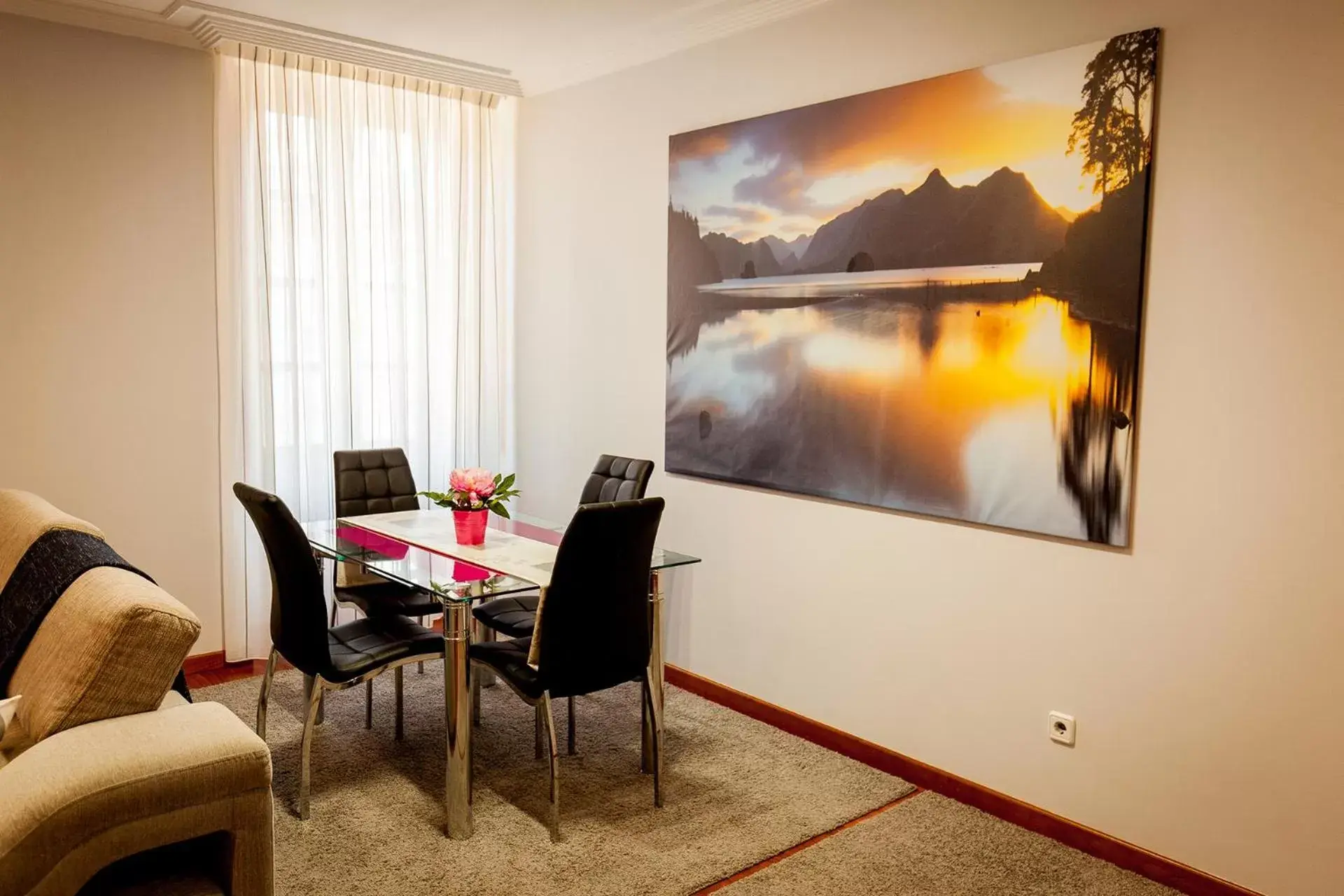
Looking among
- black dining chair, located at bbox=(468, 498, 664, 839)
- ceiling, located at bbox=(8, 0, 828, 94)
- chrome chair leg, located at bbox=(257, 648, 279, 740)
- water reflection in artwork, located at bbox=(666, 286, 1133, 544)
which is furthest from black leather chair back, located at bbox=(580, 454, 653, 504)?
ceiling, located at bbox=(8, 0, 828, 94)

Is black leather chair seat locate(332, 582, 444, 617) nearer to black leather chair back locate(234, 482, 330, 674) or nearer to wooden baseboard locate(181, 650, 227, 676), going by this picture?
black leather chair back locate(234, 482, 330, 674)

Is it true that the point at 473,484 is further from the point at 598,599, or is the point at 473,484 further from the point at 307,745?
the point at 307,745

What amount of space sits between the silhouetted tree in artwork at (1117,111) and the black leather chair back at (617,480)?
5.95 feet

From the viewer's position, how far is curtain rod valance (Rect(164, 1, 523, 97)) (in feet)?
13.4

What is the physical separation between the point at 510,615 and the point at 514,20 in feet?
7.74

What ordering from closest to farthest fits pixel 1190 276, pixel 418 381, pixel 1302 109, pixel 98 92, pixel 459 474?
pixel 1302 109
pixel 1190 276
pixel 459 474
pixel 98 92
pixel 418 381

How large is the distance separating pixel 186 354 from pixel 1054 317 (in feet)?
11.5

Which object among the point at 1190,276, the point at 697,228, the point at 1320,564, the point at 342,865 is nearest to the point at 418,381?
the point at 697,228

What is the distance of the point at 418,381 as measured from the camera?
16.4 feet

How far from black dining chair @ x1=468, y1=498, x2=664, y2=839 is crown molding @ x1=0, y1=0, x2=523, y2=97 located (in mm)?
2669

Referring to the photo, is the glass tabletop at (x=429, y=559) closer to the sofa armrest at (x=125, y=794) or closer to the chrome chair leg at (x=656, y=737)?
the chrome chair leg at (x=656, y=737)

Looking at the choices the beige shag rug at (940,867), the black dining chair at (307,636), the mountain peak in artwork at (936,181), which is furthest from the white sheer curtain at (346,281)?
→ the beige shag rug at (940,867)

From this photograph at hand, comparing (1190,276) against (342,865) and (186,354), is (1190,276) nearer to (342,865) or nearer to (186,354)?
(342,865)

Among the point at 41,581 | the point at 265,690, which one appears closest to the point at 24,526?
the point at 41,581
